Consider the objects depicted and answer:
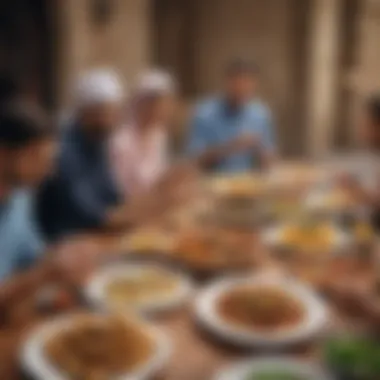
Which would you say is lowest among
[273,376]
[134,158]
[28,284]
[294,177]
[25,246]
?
[273,376]

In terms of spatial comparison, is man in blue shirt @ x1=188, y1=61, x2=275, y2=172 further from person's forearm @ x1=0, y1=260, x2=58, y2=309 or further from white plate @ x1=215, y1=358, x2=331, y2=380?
white plate @ x1=215, y1=358, x2=331, y2=380

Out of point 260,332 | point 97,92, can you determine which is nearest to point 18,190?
point 260,332

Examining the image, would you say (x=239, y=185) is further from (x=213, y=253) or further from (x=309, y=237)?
(x=213, y=253)

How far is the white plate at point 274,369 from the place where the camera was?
5.00 ft

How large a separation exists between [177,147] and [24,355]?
4.60 meters

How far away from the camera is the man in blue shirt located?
12.6 feet

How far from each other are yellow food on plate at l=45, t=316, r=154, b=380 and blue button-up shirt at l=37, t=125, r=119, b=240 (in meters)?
1.07

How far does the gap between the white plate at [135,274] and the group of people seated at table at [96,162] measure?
55 millimetres

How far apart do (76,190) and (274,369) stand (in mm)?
1512

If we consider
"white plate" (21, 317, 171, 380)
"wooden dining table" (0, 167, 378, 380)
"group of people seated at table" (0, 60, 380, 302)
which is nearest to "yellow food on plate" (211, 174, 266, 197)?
"group of people seated at table" (0, 60, 380, 302)

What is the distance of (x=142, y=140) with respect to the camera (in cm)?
361

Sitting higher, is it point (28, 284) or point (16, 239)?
point (16, 239)

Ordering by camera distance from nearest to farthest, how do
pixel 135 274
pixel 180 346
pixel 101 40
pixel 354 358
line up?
pixel 354 358
pixel 180 346
pixel 135 274
pixel 101 40

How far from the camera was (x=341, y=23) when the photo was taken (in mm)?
6230
